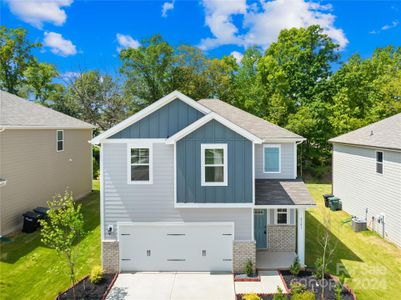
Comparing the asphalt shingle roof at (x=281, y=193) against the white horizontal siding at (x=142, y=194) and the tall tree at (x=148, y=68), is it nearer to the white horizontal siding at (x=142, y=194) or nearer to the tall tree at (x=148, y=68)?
the white horizontal siding at (x=142, y=194)

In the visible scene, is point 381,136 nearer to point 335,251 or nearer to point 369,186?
point 369,186

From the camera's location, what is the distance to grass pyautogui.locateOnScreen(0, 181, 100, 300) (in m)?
9.33

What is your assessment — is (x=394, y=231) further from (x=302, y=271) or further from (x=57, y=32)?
(x=57, y=32)

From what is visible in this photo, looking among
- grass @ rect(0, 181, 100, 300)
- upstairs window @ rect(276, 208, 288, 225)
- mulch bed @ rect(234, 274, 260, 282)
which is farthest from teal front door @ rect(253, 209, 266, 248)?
grass @ rect(0, 181, 100, 300)

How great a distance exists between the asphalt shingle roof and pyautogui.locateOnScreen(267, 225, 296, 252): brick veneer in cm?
173

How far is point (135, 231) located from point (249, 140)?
5.56 m

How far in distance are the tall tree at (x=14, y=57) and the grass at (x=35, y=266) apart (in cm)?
2605

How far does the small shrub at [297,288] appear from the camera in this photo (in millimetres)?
8578

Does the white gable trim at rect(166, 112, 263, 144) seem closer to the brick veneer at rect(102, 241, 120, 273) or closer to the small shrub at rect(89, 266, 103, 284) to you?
the brick veneer at rect(102, 241, 120, 273)

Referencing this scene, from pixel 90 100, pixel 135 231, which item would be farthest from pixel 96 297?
pixel 90 100

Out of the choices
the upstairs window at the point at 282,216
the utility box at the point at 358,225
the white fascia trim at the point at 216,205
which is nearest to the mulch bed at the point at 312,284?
the upstairs window at the point at 282,216

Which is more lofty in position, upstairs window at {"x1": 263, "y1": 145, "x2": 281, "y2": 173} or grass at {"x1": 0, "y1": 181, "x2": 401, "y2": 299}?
upstairs window at {"x1": 263, "y1": 145, "x2": 281, "y2": 173}

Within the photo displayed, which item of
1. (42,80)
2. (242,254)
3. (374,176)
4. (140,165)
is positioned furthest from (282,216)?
(42,80)

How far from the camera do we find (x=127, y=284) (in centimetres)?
973
